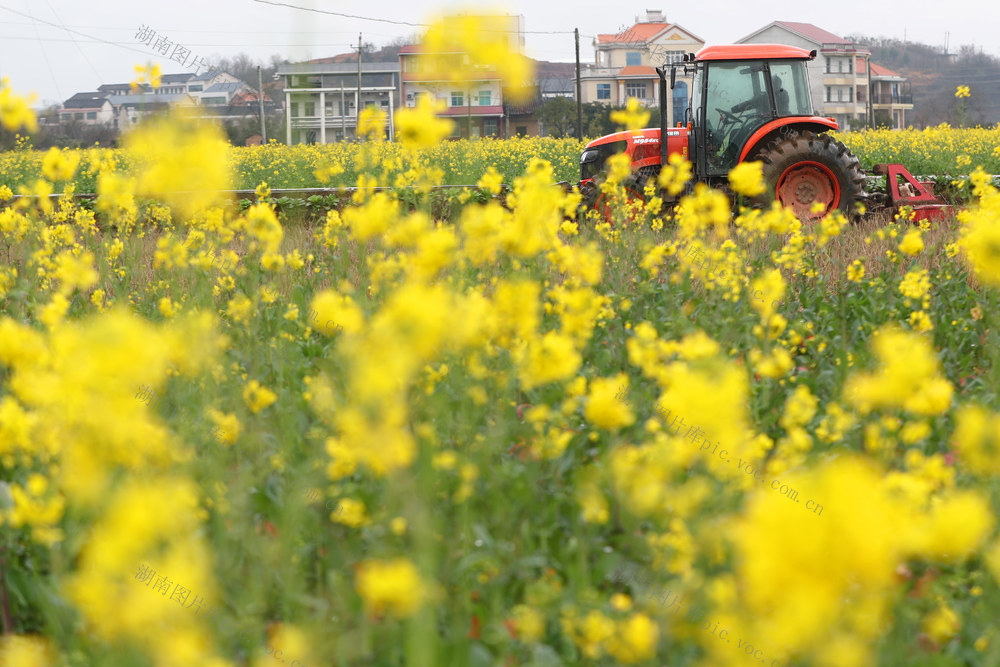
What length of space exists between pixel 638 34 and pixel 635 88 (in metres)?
8.16

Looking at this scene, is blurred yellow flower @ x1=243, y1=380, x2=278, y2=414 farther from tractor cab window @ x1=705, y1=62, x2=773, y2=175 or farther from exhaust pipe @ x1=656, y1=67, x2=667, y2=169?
tractor cab window @ x1=705, y1=62, x2=773, y2=175

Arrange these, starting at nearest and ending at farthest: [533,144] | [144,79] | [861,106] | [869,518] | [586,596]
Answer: [869,518] → [586,596] → [144,79] → [533,144] → [861,106]

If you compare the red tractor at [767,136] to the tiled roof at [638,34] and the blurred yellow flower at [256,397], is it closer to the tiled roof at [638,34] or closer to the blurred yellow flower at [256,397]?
the blurred yellow flower at [256,397]

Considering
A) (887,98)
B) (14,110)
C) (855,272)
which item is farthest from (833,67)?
(14,110)

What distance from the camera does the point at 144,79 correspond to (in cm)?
280

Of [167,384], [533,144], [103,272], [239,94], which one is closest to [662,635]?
[167,384]

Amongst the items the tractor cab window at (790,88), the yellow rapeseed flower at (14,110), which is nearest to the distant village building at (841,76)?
the tractor cab window at (790,88)

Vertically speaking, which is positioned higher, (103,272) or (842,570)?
(103,272)

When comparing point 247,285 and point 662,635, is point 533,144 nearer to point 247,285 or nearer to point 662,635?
point 247,285

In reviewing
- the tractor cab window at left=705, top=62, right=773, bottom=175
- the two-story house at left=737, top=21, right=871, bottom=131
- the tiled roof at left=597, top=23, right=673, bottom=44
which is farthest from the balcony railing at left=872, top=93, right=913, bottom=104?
the tractor cab window at left=705, top=62, right=773, bottom=175

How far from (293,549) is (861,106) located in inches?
3471

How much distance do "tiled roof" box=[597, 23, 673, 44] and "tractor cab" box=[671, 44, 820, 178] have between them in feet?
209

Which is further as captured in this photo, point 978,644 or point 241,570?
point 241,570

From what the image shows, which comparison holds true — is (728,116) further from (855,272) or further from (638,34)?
(638,34)
